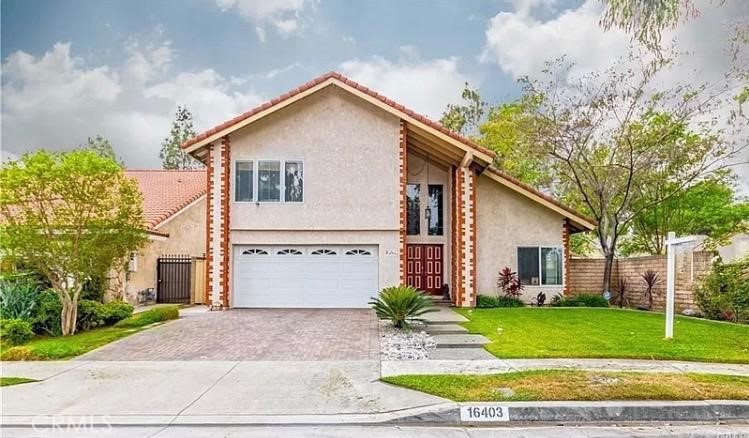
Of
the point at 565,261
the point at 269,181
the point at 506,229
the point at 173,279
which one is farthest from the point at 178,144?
the point at 565,261

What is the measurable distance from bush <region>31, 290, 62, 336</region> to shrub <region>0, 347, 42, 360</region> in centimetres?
255

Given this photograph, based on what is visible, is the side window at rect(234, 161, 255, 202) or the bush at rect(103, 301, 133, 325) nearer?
the bush at rect(103, 301, 133, 325)

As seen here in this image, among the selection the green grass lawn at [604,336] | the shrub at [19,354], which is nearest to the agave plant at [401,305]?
the green grass lawn at [604,336]

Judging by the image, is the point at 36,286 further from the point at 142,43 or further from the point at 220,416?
the point at 142,43

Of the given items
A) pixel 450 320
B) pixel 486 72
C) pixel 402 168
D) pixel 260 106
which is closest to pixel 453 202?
pixel 402 168

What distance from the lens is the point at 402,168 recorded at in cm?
1802

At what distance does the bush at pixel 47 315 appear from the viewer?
12.9 m

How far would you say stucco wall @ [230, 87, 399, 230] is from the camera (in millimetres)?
17906

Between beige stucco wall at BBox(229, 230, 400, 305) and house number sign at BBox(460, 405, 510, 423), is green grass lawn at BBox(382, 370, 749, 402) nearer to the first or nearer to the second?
house number sign at BBox(460, 405, 510, 423)

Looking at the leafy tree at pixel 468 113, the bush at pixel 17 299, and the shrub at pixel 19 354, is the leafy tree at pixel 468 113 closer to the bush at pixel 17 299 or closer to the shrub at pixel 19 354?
the bush at pixel 17 299

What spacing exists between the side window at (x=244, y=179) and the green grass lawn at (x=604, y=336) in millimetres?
7928

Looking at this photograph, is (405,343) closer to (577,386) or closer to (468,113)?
(577,386)

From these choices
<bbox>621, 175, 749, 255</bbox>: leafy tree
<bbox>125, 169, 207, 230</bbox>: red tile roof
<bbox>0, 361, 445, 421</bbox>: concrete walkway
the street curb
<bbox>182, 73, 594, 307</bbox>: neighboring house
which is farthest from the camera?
<bbox>621, 175, 749, 255</bbox>: leafy tree

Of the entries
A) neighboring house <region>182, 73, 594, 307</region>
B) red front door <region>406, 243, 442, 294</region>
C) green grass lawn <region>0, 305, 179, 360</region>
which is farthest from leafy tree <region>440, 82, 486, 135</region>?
green grass lawn <region>0, 305, 179, 360</region>
